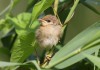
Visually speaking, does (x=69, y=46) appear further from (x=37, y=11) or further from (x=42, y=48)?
(x=42, y=48)

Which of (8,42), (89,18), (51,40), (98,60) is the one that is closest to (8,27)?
(8,42)

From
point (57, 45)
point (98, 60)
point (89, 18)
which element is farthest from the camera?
point (89, 18)

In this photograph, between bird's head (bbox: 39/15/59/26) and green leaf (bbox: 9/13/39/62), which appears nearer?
green leaf (bbox: 9/13/39/62)

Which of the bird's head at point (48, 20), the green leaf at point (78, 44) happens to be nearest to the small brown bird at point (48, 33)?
the bird's head at point (48, 20)

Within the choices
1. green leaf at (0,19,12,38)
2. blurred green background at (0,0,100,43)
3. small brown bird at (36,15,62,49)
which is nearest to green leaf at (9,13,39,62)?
small brown bird at (36,15,62,49)

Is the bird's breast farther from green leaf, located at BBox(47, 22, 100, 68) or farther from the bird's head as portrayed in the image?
green leaf, located at BBox(47, 22, 100, 68)

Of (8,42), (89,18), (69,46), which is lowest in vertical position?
(89,18)

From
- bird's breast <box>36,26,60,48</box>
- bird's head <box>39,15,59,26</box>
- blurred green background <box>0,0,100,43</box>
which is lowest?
blurred green background <box>0,0,100,43</box>
